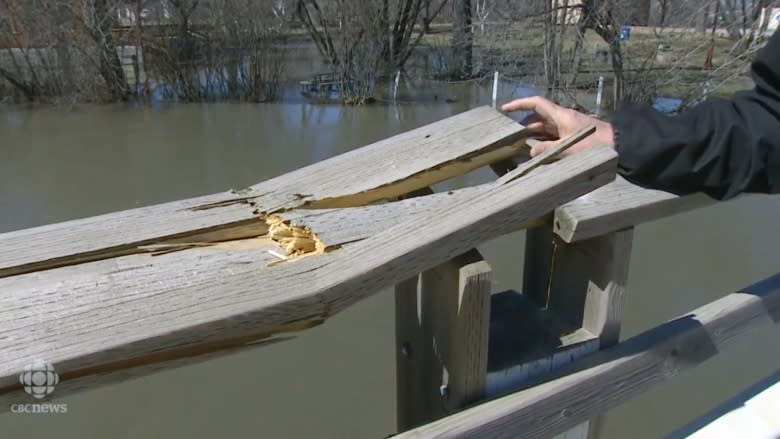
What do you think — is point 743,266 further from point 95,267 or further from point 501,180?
point 95,267

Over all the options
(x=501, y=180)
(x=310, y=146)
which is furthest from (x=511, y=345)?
(x=310, y=146)

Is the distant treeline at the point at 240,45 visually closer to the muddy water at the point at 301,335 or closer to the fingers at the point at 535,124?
the muddy water at the point at 301,335

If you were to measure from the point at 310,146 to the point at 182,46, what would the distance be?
7.19m

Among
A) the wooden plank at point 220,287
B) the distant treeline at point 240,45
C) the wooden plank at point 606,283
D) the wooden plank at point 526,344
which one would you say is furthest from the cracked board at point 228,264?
the distant treeline at point 240,45

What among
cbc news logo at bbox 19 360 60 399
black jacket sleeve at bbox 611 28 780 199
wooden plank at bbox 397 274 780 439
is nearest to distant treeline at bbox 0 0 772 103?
wooden plank at bbox 397 274 780 439

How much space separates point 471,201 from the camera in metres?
1.08

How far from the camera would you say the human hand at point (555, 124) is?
1168 millimetres

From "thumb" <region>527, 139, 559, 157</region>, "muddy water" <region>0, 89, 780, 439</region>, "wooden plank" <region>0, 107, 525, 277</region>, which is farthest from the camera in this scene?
"muddy water" <region>0, 89, 780, 439</region>

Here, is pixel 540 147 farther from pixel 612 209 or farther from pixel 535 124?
pixel 612 209

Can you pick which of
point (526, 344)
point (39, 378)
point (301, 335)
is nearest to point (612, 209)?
point (526, 344)

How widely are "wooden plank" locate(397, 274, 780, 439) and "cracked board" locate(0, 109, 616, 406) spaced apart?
13.0 inches

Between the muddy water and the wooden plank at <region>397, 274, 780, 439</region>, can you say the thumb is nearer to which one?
the wooden plank at <region>397, 274, 780, 439</region>

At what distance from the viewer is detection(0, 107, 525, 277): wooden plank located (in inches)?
40.9

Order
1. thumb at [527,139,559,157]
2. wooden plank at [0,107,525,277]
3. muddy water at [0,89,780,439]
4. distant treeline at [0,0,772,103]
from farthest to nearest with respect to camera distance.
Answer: distant treeline at [0,0,772,103], muddy water at [0,89,780,439], thumb at [527,139,559,157], wooden plank at [0,107,525,277]
